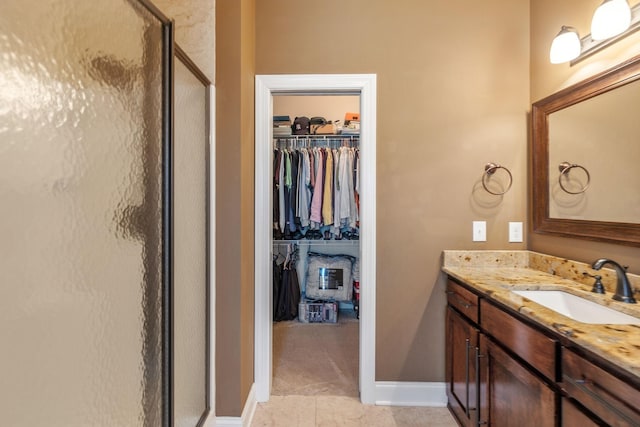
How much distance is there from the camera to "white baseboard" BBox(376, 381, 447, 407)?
6.21 ft

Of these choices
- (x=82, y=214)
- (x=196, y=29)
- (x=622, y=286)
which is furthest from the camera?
(x=196, y=29)

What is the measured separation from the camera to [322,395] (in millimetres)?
1988

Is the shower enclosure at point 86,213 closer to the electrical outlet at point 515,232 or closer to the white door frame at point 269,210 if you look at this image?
the white door frame at point 269,210

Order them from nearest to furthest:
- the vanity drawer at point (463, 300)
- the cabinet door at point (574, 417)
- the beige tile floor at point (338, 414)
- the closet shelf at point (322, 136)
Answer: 1. the cabinet door at point (574, 417)
2. the vanity drawer at point (463, 300)
3. the beige tile floor at point (338, 414)
4. the closet shelf at point (322, 136)

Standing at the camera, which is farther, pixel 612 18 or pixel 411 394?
pixel 411 394

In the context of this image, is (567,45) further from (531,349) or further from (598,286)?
(531,349)

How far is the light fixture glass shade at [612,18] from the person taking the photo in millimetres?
1243

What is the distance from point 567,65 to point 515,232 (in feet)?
3.16

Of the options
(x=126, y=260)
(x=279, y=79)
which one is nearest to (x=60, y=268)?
(x=126, y=260)

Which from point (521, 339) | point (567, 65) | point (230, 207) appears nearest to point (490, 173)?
point (567, 65)

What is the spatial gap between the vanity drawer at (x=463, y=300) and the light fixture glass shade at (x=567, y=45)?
129cm

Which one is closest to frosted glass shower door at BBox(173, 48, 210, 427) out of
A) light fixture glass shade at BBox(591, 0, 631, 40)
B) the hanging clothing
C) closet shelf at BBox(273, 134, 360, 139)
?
the hanging clothing

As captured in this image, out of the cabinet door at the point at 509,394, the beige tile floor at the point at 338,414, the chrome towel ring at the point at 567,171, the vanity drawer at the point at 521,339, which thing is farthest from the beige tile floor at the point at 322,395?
the chrome towel ring at the point at 567,171

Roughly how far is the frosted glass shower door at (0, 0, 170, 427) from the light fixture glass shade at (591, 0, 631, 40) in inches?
69.9
